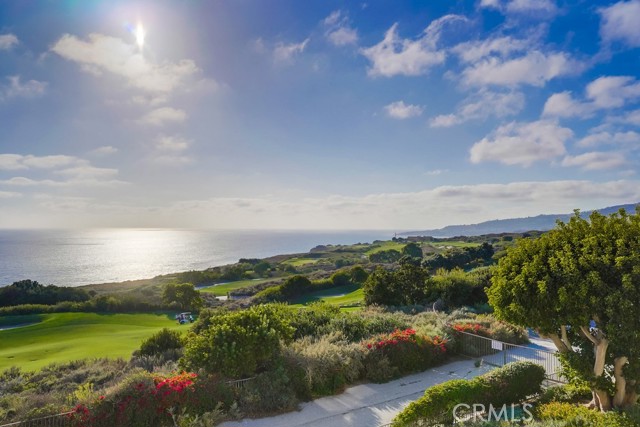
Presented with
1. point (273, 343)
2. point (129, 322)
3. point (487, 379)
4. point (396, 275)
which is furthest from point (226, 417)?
point (129, 322)

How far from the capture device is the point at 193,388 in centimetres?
1005

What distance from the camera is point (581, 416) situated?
27.8ft

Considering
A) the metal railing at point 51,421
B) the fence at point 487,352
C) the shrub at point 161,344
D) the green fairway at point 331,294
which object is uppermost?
the metal railing at point 51,421

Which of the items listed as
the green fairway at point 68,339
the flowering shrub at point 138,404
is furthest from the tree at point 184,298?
the flowering shrub at point 138,404

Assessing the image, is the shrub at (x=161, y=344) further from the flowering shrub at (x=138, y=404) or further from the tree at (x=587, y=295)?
the tree at (x=587, y=295)

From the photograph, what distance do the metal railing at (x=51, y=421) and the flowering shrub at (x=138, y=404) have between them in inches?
5.6

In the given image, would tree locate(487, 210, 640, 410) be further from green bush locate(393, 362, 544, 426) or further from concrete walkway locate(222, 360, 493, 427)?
concrete walkway locate(222, 360, 493, 427)

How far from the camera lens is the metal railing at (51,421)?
8664 mm

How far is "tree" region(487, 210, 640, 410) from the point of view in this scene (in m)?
8.19

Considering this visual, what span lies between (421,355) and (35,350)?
19853mm

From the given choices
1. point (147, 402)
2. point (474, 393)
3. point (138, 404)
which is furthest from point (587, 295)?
point (138, 404)

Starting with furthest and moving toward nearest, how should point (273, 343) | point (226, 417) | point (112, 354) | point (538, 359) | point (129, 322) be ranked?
point (129, 322) → point (112, 354) → point (538, 359) → point (273, 343) → point (226, 417)

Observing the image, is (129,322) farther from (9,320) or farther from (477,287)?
(477,287)

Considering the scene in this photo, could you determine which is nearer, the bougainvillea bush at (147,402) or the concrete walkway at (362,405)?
the bougainvillea bush at (147,402)
